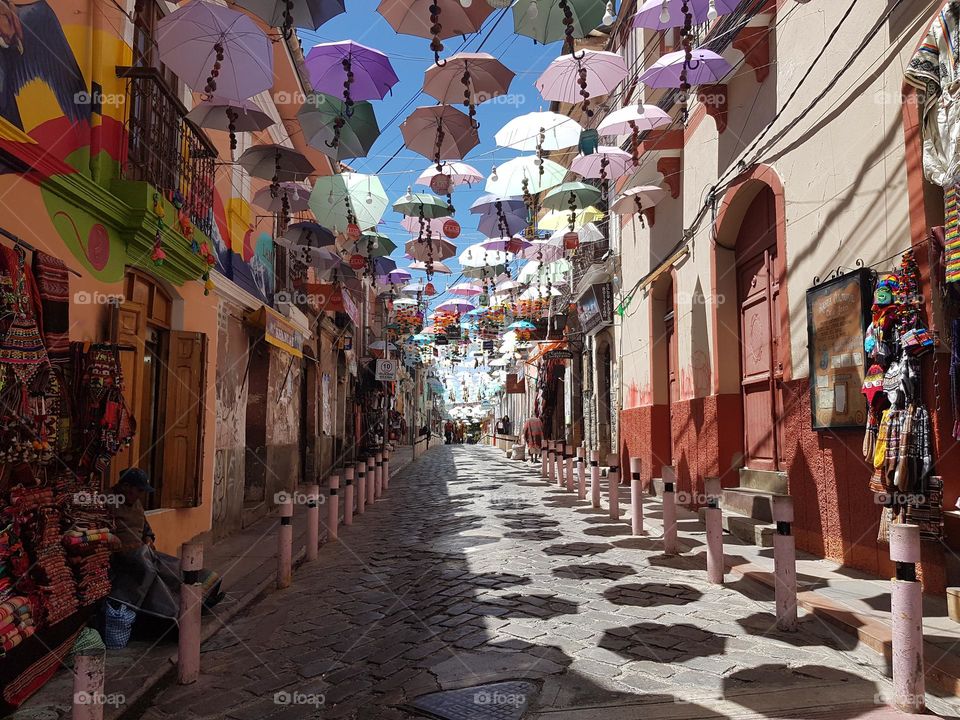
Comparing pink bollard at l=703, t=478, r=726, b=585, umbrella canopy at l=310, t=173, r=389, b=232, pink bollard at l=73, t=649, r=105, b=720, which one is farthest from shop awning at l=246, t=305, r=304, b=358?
pink bollard at l=73, t=649, r=105, b=720

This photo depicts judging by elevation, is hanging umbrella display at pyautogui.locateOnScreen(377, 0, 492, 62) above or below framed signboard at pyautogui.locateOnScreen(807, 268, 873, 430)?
above

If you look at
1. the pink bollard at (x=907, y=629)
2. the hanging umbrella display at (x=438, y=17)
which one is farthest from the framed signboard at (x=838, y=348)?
the hanging umbrella display at (x=438, y=17)

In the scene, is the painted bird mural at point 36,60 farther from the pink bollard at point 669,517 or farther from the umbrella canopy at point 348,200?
the pink bollard at point 669,517

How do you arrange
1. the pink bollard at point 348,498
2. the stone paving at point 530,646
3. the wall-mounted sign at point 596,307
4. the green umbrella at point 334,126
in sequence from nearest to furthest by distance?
the stone paving at point 530,646, the green umbrella at point 334,126, the pink bollard at point 348,498, the wall-mounted sign at point 596,307

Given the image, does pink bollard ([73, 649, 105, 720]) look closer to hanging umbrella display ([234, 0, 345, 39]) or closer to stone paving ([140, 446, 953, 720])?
stone paving ([140, 446, 953, 720])

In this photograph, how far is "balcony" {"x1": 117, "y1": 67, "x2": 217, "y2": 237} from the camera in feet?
24.3

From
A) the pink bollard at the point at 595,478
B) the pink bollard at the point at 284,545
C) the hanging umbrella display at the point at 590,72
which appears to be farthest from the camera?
the pink bollard at the point at 595,478

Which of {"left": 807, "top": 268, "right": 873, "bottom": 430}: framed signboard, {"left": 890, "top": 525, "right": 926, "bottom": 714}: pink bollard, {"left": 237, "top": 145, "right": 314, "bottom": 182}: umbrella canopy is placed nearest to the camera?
{"left": 890, "top": 525, "right": 926, "bottom": 714}: pink bollard

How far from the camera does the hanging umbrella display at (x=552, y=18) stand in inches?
305

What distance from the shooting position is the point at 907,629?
3.87m

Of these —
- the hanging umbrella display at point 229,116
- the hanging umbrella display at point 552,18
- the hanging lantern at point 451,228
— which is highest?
the hanging umbrella display at point 552,18

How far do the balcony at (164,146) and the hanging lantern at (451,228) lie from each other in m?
4.96

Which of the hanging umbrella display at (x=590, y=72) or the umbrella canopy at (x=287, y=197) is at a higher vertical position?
the hanging umbrella display at (x=590, y=72)

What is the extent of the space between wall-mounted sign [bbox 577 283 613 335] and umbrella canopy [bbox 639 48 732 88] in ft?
32.9
